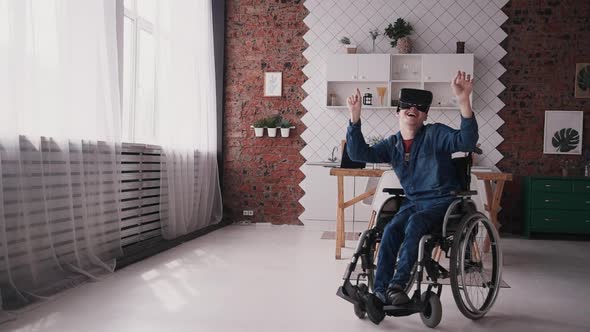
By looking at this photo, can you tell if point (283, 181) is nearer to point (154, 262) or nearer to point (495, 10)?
point (154, 262)

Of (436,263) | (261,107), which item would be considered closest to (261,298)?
(436,263)

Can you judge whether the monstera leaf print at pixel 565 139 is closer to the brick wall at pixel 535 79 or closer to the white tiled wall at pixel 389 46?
the brick wall at pixel 535 79

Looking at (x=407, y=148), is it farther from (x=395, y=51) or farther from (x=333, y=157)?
(x=395, y=51)

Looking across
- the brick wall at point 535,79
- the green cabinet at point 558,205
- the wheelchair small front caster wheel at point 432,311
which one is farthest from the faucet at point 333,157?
the wheelchair small front caster wheel at point 432,311

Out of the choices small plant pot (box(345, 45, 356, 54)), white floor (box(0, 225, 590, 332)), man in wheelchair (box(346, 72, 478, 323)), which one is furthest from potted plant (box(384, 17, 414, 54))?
man in wheelchair (box(346, 72, 478, 323))

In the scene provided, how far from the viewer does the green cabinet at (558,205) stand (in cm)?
546

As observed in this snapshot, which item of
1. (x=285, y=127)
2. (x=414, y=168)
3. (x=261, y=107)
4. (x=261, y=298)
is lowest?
(x=261, y=298)

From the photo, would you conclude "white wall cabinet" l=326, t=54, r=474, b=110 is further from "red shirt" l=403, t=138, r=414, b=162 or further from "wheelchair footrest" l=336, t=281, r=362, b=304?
"wheelchair footrest" l=336, t=281, r=362, b=304

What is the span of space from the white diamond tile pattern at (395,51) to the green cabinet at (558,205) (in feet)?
2.27

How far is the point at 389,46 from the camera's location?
620 centimetres

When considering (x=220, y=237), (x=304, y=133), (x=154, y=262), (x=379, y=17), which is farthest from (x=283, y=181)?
(x=154, y=262)

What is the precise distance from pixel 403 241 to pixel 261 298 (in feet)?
3.14

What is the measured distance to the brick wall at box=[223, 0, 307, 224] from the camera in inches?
252

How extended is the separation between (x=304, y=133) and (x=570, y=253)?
3.23 meters
